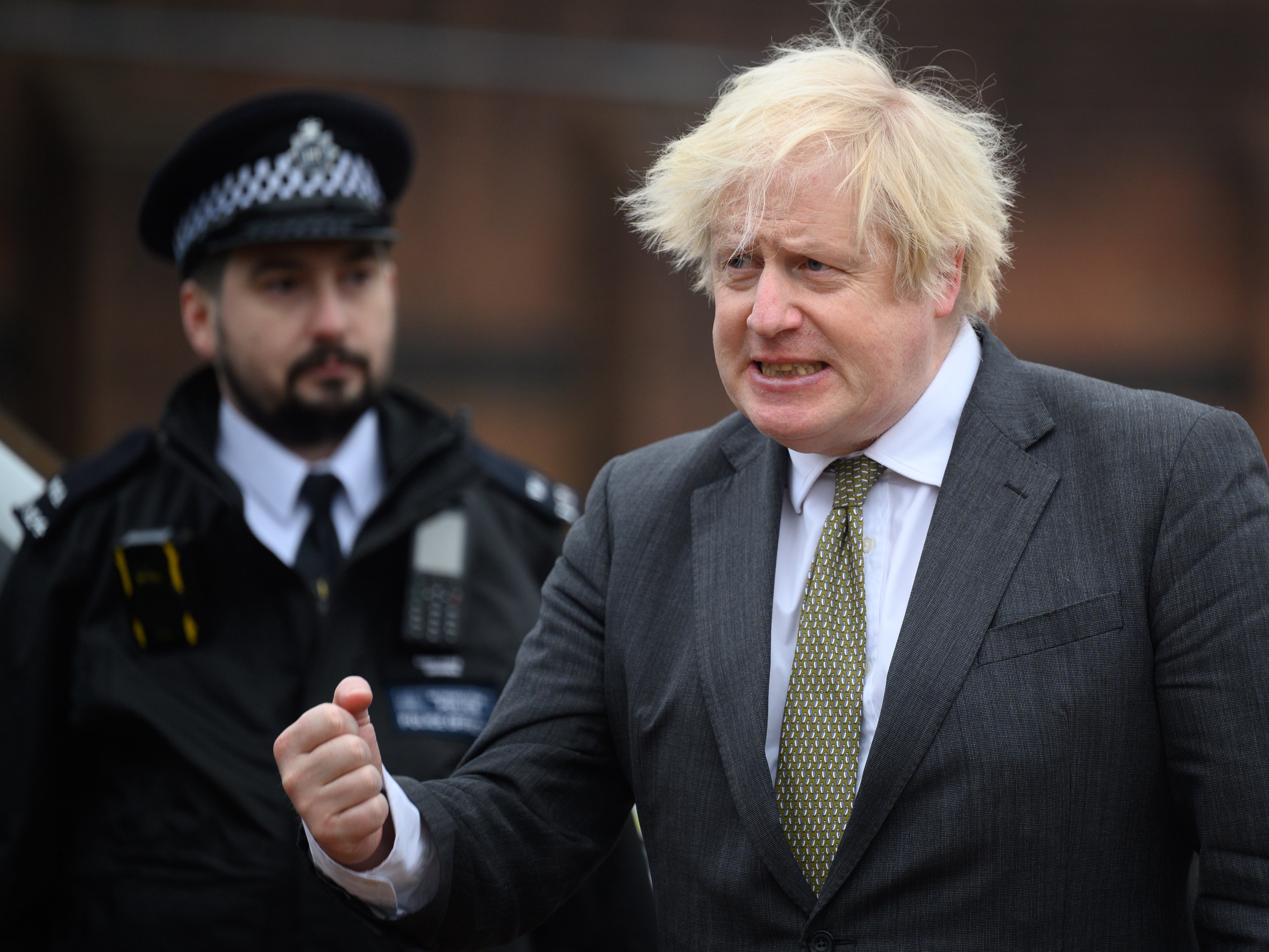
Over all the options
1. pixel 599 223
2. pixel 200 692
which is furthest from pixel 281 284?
pixel 599 223

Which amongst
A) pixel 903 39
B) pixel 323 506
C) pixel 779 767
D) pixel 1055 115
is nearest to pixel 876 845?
pixel 779 767

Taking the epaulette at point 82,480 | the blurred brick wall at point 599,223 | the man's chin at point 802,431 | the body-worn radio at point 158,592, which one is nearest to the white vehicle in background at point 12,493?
the epaulette at point 82,480

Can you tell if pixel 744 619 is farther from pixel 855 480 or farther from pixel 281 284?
pixel 281 284

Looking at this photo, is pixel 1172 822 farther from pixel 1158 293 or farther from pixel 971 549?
pixel 1158 293

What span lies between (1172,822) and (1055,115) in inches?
298

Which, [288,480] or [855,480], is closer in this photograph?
[855,480]

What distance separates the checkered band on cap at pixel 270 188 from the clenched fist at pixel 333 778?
5.00ft

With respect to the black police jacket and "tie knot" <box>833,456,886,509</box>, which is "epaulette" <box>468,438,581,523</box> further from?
"tie knot" <box>833,456,886,509</box>

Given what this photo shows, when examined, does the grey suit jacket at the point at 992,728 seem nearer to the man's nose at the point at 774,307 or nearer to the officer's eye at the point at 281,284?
the man's nose at the point at 774,307

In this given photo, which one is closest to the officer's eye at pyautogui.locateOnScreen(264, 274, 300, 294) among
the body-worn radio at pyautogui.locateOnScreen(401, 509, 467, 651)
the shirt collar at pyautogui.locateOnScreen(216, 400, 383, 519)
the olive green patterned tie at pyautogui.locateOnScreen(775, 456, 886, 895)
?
the shirt collar at pyautogui.locateOnScreen(216, 400, 383, 519)

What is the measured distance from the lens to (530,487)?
2.93 m

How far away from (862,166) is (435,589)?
1.31 meters

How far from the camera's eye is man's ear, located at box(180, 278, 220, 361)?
292cm

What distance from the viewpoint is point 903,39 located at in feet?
26.0
